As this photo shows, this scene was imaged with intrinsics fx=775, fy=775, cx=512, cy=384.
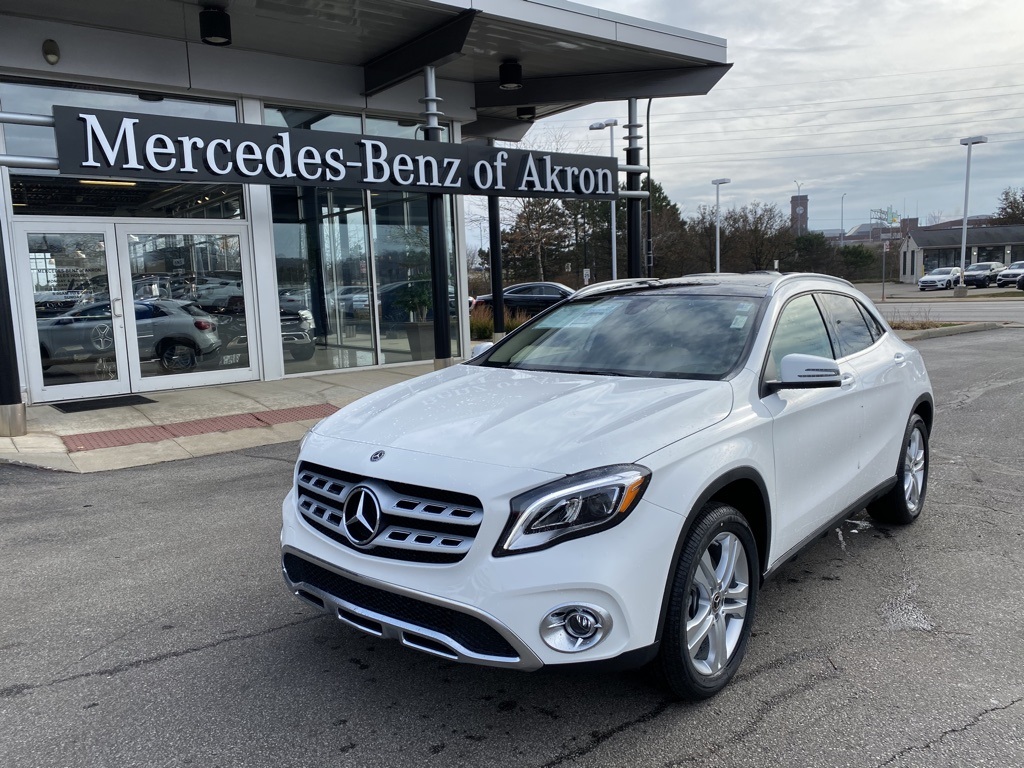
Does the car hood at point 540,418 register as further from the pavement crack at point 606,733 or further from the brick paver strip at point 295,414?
the brick paver strip at point 295,414

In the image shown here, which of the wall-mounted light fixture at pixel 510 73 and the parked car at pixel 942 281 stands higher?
the wall-mounted light fixture at pixel 510 73

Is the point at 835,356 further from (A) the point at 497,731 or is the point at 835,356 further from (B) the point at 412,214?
(B) the point at 412,214

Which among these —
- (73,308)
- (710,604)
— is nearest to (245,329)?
(73,308)

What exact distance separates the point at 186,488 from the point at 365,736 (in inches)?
172

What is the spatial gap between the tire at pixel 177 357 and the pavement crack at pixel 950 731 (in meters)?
10.8

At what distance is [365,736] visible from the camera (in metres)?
2.86

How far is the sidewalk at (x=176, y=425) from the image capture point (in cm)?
767

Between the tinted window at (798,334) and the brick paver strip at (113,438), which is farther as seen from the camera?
the brick paver strip at (113,438)

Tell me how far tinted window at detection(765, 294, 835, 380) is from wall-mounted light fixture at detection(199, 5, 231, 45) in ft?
27.9

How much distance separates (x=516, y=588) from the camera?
2.53m

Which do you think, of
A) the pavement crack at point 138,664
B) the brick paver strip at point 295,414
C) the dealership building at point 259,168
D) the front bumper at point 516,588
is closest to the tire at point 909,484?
the front bumper at point 516,588

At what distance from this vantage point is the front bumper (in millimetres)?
2531

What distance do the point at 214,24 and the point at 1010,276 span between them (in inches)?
2107

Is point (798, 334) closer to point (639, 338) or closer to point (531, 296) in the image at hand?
point (639, 338)
